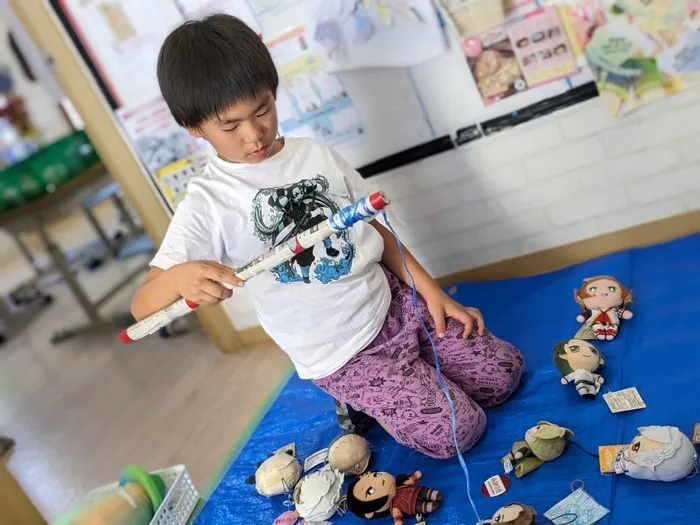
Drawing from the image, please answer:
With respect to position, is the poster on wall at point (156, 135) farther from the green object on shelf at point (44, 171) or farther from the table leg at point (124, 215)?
the table leg at point (124, 215)

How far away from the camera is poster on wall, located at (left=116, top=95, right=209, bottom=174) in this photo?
5.07 feet

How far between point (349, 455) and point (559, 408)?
0.37 m

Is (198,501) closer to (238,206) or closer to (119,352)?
(238,206)

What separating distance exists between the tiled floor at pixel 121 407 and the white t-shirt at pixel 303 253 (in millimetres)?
499

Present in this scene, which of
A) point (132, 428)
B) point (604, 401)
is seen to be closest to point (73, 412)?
point (132, 428)

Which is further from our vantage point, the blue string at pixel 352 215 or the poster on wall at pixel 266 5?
the poster on wall at pixel 266 5

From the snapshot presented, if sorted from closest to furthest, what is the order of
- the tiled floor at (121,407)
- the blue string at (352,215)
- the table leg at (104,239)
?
the blue string at (352,215) < the tiled floor at (121,407) < the table leg at (104,239)

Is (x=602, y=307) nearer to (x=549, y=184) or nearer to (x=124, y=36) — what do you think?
(x=549, y=184)

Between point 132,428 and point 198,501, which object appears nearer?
point 198,501

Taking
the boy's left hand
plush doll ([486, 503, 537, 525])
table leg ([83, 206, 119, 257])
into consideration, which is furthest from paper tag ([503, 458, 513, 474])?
table leg ([83, 206, 119, 257])

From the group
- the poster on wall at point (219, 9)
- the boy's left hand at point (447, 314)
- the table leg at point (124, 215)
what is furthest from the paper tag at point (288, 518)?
the table leg at point (124, 215)

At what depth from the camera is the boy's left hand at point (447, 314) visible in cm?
114

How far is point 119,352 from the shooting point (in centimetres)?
226

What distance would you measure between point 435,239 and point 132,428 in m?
0.95
